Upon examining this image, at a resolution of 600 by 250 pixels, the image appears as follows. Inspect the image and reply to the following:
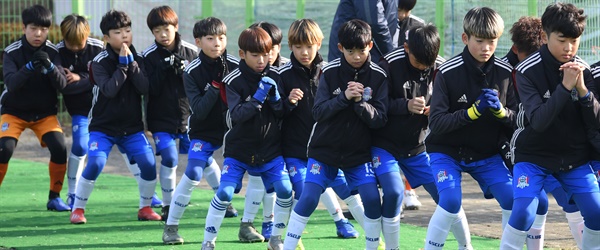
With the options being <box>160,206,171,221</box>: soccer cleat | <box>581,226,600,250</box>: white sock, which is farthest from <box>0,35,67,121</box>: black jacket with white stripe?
<box>581,226,600,250</box>: white sock

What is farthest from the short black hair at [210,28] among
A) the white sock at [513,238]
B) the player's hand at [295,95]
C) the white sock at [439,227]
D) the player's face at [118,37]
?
the white sock at [513,238]

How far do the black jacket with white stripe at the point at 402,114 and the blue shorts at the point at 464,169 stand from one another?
34 cm

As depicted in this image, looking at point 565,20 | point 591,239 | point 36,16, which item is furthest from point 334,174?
point 36,16

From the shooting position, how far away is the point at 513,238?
6516mm

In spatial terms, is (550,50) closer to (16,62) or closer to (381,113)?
(381,113)

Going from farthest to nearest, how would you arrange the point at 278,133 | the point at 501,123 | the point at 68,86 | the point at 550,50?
1. the point at 68,86
2. the point at 278,133
3. the point at 501,123
4. the point at 550,50

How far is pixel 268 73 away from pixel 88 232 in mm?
2418

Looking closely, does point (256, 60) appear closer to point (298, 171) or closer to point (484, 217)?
point (298, 171)

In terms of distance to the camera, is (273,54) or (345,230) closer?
(273,54)

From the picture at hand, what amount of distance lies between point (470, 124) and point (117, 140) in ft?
12.7

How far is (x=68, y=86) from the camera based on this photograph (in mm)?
10094

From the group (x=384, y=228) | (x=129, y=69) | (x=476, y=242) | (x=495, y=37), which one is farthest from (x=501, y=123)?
(x=129, y=69)

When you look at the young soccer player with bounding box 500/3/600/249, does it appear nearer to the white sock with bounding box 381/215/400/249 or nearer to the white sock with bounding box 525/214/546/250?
the white sock with bounding box 525/214/546/250

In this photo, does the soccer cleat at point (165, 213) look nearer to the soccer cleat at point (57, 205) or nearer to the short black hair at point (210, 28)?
the soccer cleat at point (57, 205)
